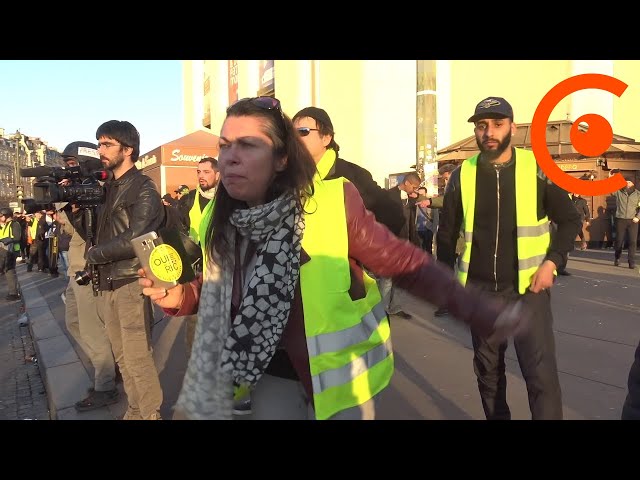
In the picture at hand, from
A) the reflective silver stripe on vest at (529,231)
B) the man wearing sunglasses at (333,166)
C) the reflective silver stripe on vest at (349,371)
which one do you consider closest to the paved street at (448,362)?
the reflective silver stripe on vest at (529,231)

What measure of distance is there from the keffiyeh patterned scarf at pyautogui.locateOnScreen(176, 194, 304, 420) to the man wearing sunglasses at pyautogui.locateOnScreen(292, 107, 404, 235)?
4.94 ft

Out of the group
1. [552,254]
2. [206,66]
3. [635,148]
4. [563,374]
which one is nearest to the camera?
[552,254]

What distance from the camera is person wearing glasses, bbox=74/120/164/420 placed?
350 cm

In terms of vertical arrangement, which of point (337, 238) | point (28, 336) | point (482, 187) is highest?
point (482, 187)

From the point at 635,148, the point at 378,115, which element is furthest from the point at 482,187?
the point at 378,115

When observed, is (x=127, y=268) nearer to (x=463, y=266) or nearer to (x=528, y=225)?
(x=463, y=266)

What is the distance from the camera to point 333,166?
3355 mm

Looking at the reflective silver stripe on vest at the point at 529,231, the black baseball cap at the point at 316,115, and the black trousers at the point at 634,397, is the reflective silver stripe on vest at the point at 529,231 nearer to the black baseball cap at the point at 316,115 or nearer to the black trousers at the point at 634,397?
the black trousers at the point at 634,397

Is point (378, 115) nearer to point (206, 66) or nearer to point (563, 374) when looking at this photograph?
point (563, 374)

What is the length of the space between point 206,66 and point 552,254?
4845cm

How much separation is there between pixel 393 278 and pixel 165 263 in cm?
75

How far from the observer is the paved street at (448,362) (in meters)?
3.92

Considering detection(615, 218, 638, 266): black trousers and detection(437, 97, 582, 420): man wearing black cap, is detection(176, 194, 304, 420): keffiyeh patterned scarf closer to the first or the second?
detection(437, 97, 582, 420): man wearing black cap

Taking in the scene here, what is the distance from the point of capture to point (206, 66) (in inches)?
1870
